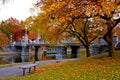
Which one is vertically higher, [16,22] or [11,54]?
[16,22]

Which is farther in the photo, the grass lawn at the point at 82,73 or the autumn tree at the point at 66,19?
the autumn tree at the point at 66,19

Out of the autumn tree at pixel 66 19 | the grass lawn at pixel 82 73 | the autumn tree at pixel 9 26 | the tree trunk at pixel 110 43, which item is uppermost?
the autumn tree at pixel 9 26

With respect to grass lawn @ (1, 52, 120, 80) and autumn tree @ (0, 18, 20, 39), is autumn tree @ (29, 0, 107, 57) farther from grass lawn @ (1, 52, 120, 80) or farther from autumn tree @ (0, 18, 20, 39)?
autumn tree @ (0, 18, 20, 39)

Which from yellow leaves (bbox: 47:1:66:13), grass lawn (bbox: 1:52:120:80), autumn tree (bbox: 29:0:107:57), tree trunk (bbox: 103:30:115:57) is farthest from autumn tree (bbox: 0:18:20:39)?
grass lawn (bbox: 1:52:120:80)

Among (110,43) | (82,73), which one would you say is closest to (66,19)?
(82,73)

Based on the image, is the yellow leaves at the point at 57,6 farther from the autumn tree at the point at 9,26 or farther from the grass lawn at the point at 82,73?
the autumn tree at the point at 9,26

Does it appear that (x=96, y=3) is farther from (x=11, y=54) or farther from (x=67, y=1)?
(x=11, y=54)

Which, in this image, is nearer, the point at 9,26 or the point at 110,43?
the point at 110,43

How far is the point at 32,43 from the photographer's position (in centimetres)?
8000

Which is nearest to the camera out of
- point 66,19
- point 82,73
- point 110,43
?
point 82,73

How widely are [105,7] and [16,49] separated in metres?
72.2

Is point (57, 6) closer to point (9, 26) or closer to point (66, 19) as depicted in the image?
point (66, 19)

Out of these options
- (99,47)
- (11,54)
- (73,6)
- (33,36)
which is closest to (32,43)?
(11,54)

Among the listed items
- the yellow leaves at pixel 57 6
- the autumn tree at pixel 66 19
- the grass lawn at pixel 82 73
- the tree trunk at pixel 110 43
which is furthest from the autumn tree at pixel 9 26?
the grass lawn at pixel 82 73
